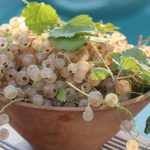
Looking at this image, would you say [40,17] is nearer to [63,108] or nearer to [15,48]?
[15,48]

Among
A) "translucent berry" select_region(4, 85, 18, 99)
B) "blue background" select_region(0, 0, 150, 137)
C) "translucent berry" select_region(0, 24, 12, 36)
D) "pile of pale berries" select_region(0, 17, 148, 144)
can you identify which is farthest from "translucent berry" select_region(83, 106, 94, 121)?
"blue background" select_region(0, 0, 150, 137)

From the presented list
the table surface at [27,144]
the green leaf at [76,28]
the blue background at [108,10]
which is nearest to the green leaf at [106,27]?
the green leaf at [76,28]

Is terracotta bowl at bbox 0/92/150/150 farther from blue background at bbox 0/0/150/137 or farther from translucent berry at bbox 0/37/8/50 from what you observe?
blue background at bbox 0/0/150/137

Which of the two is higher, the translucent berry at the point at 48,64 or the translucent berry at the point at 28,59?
the translucent berry at the point at 28,59

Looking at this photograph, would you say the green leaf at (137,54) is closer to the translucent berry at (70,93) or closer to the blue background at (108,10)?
the translucent berry at (70,93)

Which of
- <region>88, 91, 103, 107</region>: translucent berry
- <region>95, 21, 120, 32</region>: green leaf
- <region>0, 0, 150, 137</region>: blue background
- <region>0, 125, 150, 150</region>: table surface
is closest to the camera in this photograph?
<region>88, 91, 103, 107</region>: translucent berry

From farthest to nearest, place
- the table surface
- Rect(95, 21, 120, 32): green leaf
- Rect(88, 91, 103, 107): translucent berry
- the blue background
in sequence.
→ the blue background < the table surface < Rect(95, 21, 120, 32): green leaf < Rect(88, 91, 103, 107): translucent berry

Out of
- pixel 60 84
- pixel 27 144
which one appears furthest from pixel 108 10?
pixel 60 84
